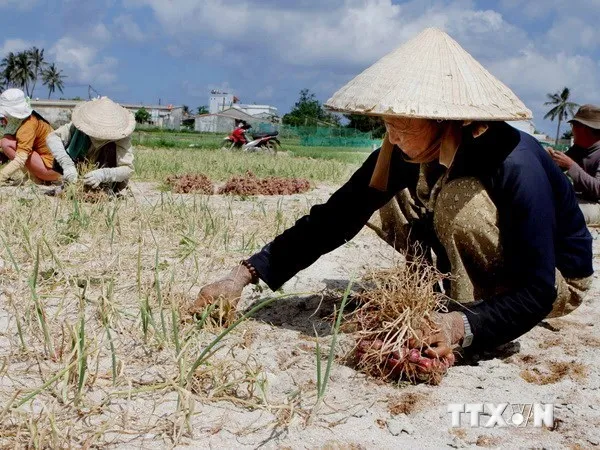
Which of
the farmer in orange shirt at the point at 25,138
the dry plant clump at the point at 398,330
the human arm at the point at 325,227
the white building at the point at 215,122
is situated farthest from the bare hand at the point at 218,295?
the white building at the point at 215,122

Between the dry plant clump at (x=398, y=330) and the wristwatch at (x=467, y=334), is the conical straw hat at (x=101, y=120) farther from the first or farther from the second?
the wristwatch at (x=467, y=334)

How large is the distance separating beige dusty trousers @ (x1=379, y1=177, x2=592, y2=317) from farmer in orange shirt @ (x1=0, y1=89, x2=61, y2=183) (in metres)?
4.28

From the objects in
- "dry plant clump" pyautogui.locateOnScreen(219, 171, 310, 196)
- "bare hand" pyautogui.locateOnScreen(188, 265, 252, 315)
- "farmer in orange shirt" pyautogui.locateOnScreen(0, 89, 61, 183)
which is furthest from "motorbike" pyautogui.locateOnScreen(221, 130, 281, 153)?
"bare hand" pyautogui.locateOnScreen(188, 265, 252, 315)

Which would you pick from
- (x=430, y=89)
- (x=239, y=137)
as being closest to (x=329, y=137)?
(x=239, y=137)

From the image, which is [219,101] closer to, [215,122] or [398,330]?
[215,122]

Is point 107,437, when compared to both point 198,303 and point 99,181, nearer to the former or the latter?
point 198,303

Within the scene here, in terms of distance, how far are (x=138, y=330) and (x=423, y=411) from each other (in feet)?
3.00

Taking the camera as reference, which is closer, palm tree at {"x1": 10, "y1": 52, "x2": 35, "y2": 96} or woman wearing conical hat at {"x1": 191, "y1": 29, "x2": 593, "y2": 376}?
woman wearing conical hat at {"x1": 191, "y1": 29, "x2": 593, "y2": 376}

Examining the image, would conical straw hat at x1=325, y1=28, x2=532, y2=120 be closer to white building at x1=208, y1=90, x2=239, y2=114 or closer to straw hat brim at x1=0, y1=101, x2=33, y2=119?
straw hat brim at x1=0, y1=101, x2=33, y2=119

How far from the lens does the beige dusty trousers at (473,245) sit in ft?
7.01

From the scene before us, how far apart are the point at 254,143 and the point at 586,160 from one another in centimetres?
1171

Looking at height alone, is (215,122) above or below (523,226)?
below

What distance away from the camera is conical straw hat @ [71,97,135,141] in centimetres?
478

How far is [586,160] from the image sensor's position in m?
5.07
